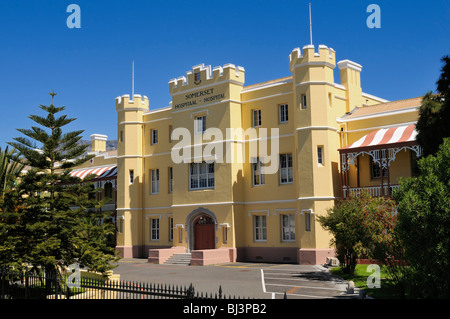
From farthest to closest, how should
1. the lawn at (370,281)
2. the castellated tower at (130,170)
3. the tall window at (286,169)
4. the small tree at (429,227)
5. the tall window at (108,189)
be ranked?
1. the tall window at (108,189)
2. the castellated tower at (130,170)
3. the tall window at (286,169)
4. the lawn at (370,281)
5. the small tree at (429,227)

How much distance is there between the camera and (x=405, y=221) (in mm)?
12992

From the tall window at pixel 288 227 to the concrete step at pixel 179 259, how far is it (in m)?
6.06

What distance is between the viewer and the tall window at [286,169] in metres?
29.3

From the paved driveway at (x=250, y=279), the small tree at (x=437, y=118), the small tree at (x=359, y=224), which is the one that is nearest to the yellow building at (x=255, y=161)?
the paved driveway at (x=250, y=279)

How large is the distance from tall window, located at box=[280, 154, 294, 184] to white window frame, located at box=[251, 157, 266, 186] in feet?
4.03

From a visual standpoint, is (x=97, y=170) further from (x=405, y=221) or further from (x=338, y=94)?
(x=405, y=221)

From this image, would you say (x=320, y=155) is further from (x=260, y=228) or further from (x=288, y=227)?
(x=260, y=228)

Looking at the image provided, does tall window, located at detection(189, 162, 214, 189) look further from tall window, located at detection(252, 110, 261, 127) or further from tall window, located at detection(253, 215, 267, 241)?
tall window, located at detection(252, 110, 261, 127)

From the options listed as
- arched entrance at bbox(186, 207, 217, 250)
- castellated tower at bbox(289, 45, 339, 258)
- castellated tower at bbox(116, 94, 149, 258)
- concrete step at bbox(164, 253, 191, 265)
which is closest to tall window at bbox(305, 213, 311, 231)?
castellated tower at bbox(289, 45, 339, 258)

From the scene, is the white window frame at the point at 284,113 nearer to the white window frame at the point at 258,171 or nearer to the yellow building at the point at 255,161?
the yellow building at the point at 255,161

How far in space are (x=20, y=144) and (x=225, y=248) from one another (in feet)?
51.2

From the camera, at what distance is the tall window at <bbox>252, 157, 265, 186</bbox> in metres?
30.3

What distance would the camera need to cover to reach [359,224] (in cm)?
1994
